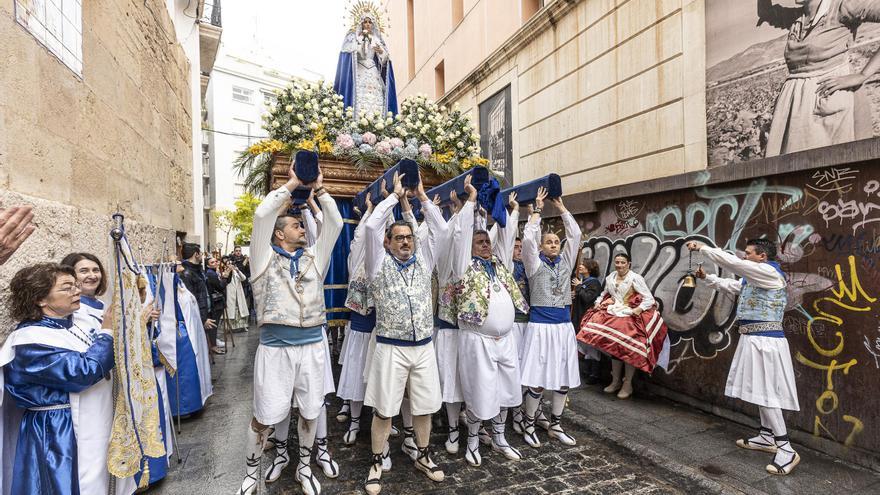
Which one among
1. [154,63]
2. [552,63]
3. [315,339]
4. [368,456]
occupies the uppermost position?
[552,63]

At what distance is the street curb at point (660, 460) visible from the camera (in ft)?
11.8

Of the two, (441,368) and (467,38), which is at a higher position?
(467,38)

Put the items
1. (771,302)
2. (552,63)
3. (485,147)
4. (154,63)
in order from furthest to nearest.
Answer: (485,147), (552,63), (154,63), (771,302)

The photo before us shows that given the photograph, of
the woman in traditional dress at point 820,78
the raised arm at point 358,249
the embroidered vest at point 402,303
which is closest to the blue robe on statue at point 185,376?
the raised arm at point 358,249

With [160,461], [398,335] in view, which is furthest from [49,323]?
[398,335]

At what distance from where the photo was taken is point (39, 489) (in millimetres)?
2385

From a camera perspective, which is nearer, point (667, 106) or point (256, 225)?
point (256, 225)

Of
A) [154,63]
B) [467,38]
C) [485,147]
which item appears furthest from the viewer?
[467,38]

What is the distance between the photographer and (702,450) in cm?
435

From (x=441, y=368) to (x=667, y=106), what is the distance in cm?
464

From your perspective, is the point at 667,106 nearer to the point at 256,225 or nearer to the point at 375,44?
the point at 375,44

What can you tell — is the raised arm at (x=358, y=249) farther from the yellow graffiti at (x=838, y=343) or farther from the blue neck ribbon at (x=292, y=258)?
the yellow graffiti at (x=838, y=343)

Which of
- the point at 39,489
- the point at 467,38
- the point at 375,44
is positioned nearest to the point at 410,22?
the point at 467,38

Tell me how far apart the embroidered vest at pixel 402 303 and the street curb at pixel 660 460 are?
237cm
